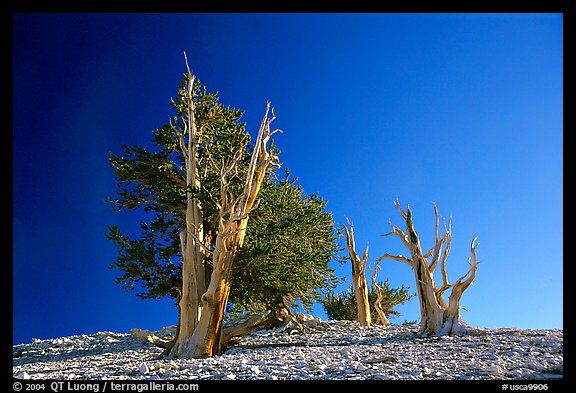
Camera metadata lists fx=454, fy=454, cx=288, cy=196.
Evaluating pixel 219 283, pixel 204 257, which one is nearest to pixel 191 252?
pixel 204 257

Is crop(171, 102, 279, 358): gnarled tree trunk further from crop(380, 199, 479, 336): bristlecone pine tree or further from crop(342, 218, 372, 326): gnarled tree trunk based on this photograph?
crop(342, 218, 372, 326): gnarled tree trunk

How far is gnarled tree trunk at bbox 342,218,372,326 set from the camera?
15.2 meters

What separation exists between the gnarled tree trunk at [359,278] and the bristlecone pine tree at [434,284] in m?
3.68

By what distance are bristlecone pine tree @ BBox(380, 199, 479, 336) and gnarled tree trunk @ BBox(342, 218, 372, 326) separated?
→ 3681mm

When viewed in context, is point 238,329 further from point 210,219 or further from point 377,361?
point 377,361

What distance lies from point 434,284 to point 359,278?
15.5 feet

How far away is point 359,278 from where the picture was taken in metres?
15.5

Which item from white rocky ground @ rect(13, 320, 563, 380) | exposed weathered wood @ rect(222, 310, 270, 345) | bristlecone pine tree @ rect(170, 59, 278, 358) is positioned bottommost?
white rocky ground @ rect(13, 320, 563, 380)

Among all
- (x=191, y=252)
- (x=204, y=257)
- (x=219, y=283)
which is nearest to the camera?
(x=219, y=283)

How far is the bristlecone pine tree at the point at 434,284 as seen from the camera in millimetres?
10344

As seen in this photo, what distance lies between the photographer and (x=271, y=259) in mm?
10648

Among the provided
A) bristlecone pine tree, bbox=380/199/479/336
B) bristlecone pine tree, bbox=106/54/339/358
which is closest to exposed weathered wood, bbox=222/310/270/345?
bristlecone pine tree, bbox=106/54/339/358
